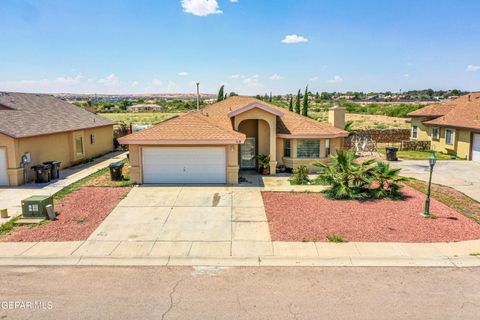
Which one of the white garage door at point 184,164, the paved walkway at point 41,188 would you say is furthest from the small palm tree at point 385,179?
the paved walkway at point 41,188

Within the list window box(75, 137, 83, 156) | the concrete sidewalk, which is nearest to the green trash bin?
window box(75, 137, 83, 156)

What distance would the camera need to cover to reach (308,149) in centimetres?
2144

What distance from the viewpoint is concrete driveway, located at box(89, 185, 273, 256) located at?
10.8 meters

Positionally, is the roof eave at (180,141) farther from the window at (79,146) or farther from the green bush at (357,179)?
the window at (79,146)

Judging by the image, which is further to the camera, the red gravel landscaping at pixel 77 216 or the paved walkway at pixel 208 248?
the red gravel landscaping at pixel 77 216

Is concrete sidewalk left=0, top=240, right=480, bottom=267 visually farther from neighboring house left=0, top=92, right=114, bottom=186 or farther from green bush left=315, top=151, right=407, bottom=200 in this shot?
neighboring house left=0, top=92, right=114, bottom=186

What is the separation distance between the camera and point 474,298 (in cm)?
796

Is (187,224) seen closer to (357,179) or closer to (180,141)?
(180,141)

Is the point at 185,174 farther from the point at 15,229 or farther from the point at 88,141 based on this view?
the point at 88,141

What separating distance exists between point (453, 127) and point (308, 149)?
13561 millimetres

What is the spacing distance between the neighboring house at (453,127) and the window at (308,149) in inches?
463

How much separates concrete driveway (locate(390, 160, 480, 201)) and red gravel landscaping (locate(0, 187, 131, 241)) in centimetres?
1569

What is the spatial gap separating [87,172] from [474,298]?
19.9m

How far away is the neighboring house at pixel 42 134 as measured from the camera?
18016mm
